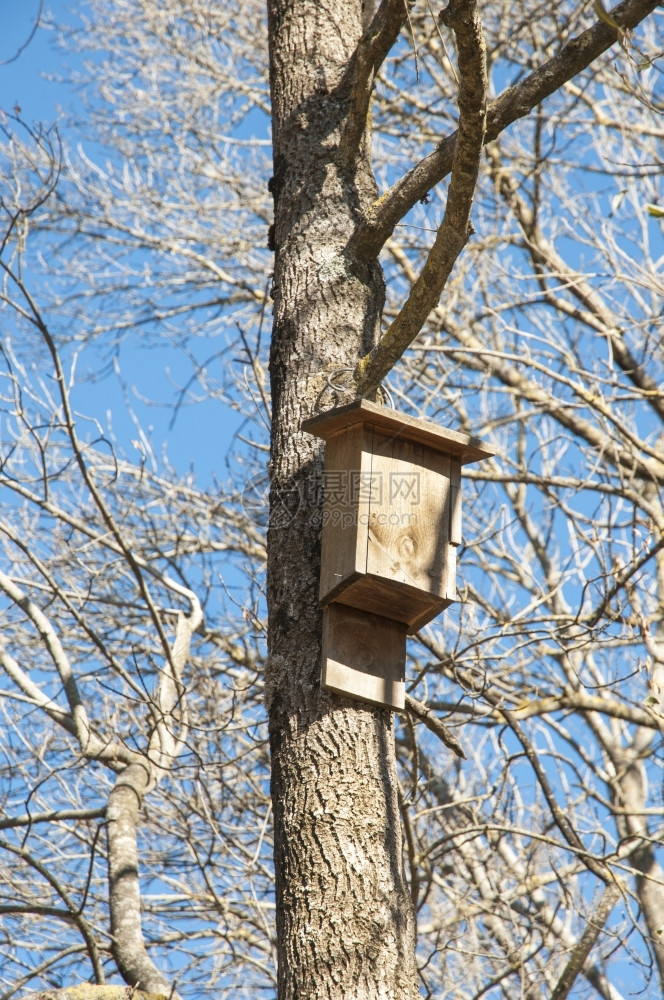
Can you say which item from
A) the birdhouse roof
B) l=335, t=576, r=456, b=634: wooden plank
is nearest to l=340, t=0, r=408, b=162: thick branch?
the birdhouse roof

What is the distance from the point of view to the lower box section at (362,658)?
215 centimetres

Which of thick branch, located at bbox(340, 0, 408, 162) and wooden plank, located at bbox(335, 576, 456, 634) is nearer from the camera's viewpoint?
wooden plank, located at bbox(335, 576, 456, 634)

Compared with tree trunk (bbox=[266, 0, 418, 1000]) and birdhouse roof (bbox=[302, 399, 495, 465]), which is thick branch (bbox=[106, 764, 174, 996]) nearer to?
tree trunk (bbox=[266, 0, 418, 1000])

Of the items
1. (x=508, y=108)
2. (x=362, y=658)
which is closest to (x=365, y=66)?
(x=508, y=108)

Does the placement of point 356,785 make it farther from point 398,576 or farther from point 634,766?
point 634,766

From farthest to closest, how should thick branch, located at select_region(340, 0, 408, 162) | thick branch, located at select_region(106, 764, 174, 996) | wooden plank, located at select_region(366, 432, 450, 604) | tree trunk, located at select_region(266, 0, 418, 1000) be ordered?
thick branch, located at select_region(106, 764, 174, 996), thick branch, located at select_region(340, 0, 408, 162), wooden plank, located at select_region(366, 432, 450, 604), tree trunk, located at select_region(266, 0, 418, 1000)

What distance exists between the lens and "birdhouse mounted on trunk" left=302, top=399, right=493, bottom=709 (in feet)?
7.20

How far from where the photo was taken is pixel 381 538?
7.47ft

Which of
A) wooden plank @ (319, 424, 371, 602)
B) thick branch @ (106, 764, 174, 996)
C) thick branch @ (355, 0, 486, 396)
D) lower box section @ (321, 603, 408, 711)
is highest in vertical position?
thick branch @ (355, 0, 486, 396)

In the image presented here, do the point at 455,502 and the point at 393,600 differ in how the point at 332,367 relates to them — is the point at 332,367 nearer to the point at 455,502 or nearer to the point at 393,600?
the point at 455,502

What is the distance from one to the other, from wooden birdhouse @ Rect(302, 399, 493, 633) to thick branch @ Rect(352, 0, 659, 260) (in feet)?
1.72

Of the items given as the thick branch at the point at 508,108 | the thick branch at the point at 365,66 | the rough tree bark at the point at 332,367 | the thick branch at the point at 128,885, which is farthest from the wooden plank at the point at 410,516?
the thick branch at the point at 128,885

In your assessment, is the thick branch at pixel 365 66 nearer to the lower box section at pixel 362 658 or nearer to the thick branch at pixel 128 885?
the lower box section at pixel 362 658

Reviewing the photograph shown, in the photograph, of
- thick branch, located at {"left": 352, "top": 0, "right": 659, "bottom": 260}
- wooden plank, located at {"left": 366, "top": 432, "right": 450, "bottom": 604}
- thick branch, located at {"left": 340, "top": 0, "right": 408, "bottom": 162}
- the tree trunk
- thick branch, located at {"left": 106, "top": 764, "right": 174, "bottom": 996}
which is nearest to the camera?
the tree trunk
